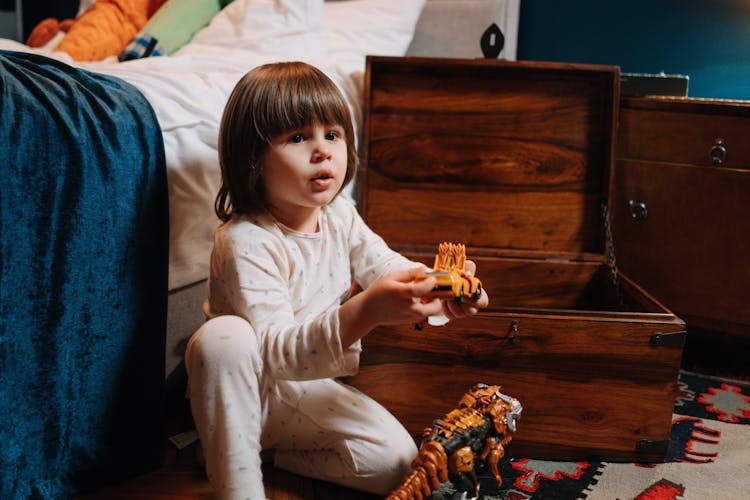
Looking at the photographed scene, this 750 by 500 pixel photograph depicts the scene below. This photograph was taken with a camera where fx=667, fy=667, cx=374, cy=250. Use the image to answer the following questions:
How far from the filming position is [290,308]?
0.92 meters

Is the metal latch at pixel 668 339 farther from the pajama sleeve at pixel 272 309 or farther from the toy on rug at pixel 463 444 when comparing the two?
the pajama sleeve at pixel 272 309

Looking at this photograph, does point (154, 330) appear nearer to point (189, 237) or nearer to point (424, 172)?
point (189, 237)

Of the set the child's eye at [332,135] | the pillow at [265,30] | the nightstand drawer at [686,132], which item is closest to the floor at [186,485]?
the child's eye at [332,135]

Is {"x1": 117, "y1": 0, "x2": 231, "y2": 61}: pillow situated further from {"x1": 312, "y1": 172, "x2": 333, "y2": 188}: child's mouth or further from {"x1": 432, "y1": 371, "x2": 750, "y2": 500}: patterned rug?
{"x1": 432, "y1": 371, "x2": 750, "y2": 500}: patterned rug

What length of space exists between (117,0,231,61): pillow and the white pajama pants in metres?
1.01

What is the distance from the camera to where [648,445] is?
1.09 meters

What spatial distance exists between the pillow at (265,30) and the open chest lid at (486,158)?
291 mm

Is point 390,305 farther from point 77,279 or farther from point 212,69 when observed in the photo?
point 212,69

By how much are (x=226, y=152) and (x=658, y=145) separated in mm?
1023

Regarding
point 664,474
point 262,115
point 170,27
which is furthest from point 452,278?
point 170,27

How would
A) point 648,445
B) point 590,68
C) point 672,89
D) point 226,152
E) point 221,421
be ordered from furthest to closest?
point 672,89
point 590,68
point 648,445
point 226,152
point 221,421

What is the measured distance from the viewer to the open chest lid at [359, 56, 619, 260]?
147cm

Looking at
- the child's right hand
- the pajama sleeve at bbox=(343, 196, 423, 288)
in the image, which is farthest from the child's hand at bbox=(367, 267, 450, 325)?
the pajama sleeve at bbox=(343, 196, 423, 288)

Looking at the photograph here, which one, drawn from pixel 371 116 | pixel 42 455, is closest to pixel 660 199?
pixel 371 116
